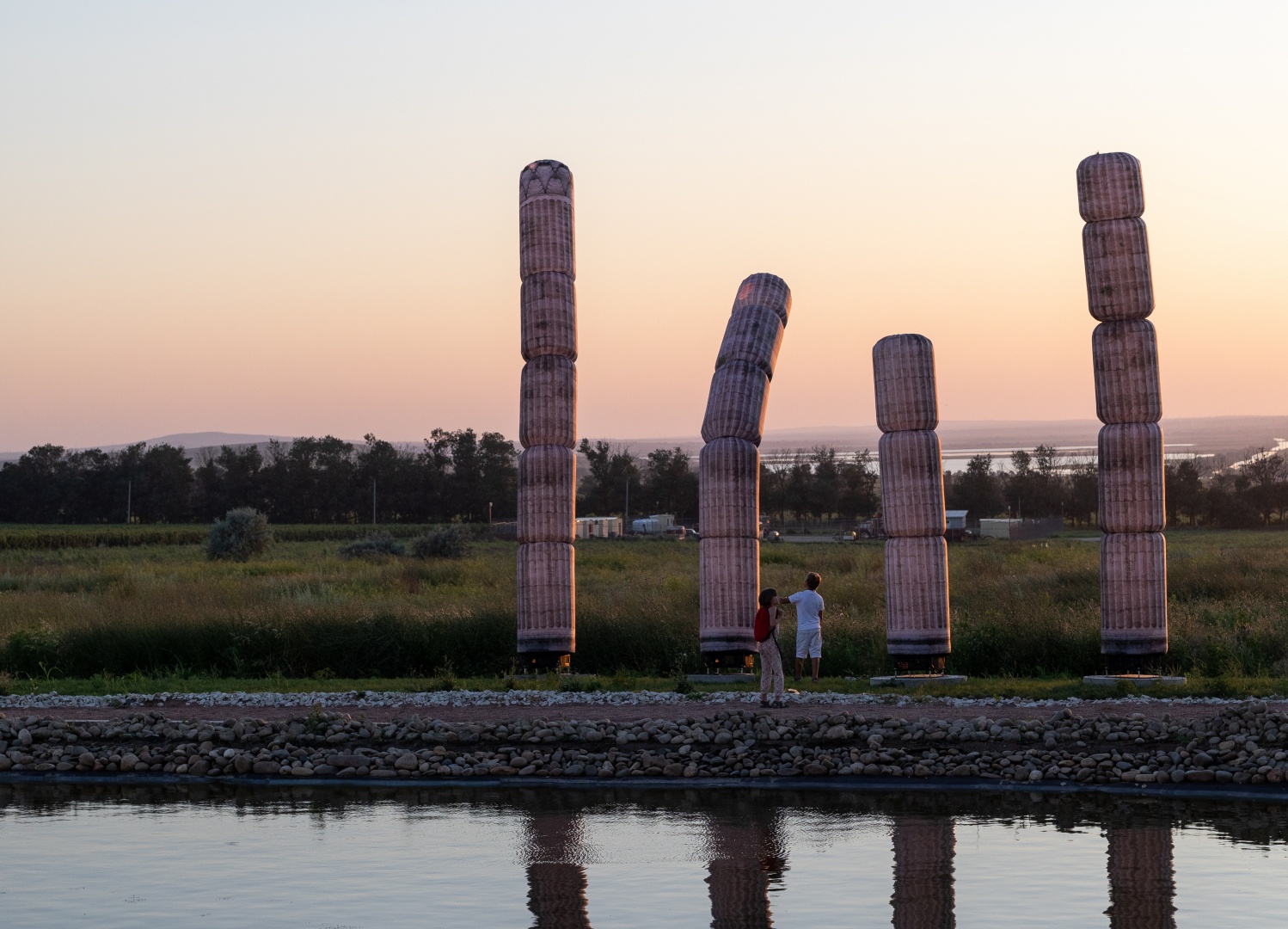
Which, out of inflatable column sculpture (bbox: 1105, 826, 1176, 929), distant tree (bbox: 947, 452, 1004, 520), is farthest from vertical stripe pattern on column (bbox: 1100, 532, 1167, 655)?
distant tree (bbox: 947, 452, 1004, 520)

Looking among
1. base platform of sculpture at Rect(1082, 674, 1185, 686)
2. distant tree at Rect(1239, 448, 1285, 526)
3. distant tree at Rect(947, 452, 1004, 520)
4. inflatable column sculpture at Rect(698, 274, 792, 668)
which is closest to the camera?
base platform of sculpture at Rect(1082, 674, 1185, 686)

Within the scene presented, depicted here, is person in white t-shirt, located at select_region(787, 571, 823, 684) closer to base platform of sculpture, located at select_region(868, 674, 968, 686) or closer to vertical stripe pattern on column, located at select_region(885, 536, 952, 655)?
base platform of sculpture, located at select_region(868, 674, 968, 686)

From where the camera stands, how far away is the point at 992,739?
522 inches

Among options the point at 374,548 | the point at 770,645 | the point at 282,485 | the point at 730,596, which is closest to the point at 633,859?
the point at 770,645

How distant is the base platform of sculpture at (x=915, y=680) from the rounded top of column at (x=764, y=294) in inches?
180

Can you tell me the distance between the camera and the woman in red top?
15516 millimetres

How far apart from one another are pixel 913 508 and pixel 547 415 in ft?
14.4

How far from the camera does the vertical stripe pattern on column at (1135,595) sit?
1681 centimetres

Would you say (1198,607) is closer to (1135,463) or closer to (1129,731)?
(1135,463)

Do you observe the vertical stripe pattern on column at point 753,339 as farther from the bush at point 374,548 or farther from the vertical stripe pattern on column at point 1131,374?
the bush at point 374,548

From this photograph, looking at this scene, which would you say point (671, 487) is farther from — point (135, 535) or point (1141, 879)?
point (1141, 879)

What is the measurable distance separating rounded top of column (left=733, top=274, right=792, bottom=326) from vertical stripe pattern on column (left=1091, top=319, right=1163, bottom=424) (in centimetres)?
388

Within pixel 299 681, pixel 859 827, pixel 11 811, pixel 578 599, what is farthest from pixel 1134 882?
pixel 578 599

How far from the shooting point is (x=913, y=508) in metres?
17.2
